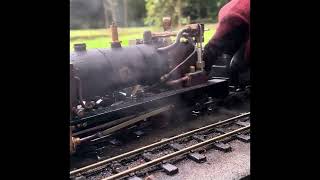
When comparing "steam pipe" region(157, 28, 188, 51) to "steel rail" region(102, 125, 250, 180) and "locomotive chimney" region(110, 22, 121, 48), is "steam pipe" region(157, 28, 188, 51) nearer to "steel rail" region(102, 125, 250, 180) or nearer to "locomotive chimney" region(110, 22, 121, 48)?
"locomotive chimney" region(110, 22, 121, 48)

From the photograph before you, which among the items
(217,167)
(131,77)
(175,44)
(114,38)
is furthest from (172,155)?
(175,44)

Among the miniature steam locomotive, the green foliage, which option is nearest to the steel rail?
the miniature steam locomotive

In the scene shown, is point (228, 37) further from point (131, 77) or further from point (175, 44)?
point (131, 77)

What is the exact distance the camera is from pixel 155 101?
6883 millimetres

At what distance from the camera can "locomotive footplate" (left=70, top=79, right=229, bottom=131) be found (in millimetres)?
5965

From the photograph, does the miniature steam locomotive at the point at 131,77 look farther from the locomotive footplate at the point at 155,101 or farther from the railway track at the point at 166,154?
the railway track at the point at 166,154

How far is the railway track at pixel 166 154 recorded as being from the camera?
4973 mm

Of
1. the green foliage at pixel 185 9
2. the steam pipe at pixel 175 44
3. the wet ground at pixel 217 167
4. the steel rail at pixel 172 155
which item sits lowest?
the wet ground at pixel 217 167

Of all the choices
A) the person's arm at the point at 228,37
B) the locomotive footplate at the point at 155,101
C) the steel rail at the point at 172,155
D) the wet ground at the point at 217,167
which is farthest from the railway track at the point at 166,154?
the person's arm at the point at 228,37

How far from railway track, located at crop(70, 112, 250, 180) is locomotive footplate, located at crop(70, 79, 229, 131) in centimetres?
87

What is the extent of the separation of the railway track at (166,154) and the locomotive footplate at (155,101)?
0.87 meters

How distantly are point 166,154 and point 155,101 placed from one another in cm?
147
